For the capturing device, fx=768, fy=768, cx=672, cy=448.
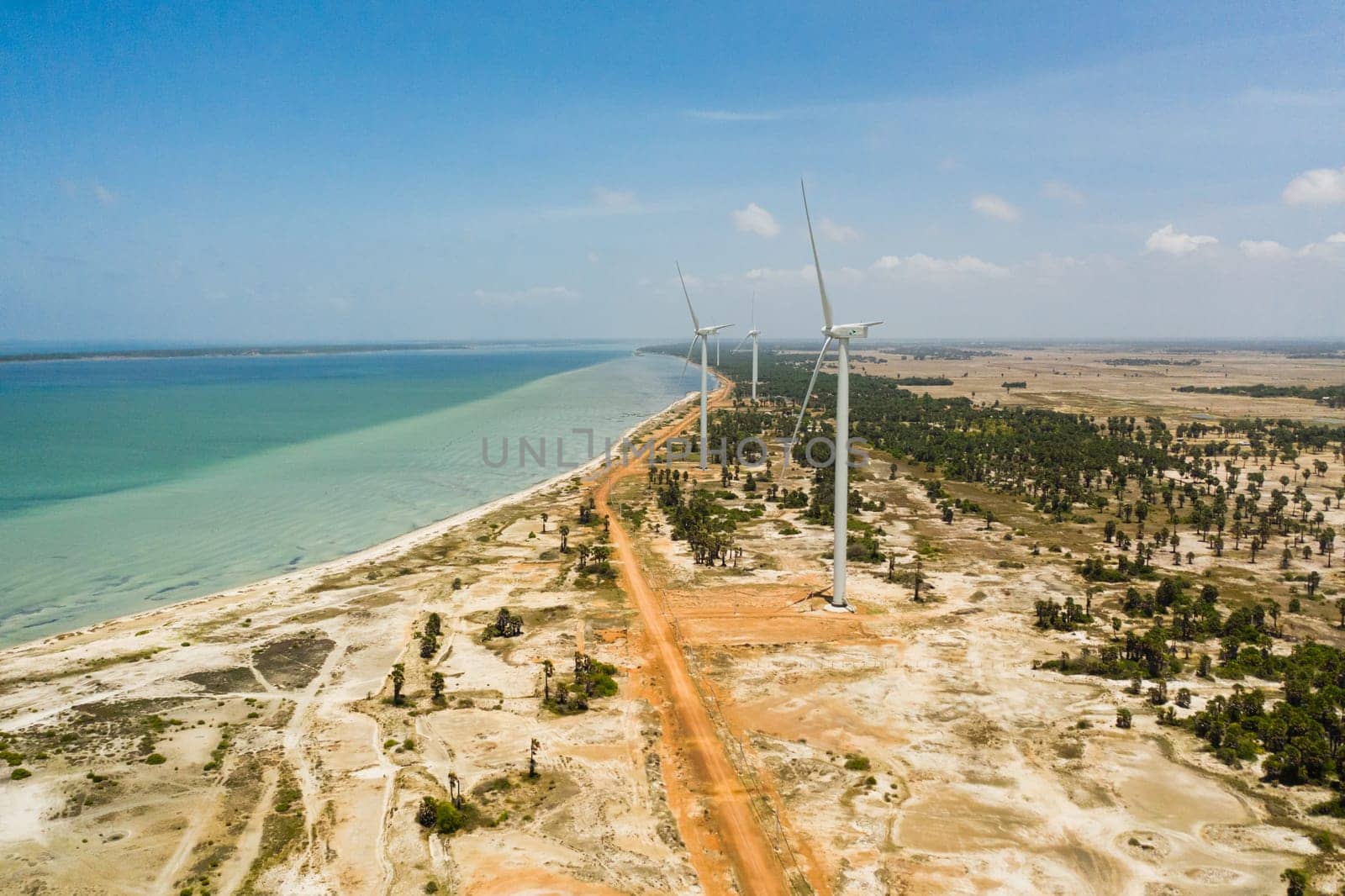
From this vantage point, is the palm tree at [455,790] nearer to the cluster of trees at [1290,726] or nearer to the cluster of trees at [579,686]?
the cluster of trees at [579,686]

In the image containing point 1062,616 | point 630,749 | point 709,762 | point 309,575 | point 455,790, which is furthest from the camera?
point 309,575

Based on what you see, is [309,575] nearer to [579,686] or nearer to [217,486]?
[579,686]

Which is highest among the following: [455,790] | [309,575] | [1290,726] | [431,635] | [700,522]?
[700,522]

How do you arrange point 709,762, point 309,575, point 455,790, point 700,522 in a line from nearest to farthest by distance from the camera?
1. point 455,790
2. point 709,762
3. point 309,575
4. point 700,522

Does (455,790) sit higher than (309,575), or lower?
higher

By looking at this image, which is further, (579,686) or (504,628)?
(504,628)

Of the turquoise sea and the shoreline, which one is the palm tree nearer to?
the shoreline

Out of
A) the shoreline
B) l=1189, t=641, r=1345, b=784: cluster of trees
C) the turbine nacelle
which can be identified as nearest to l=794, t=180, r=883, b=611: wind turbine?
the turbine nacelle

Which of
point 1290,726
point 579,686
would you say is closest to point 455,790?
point 579,686
